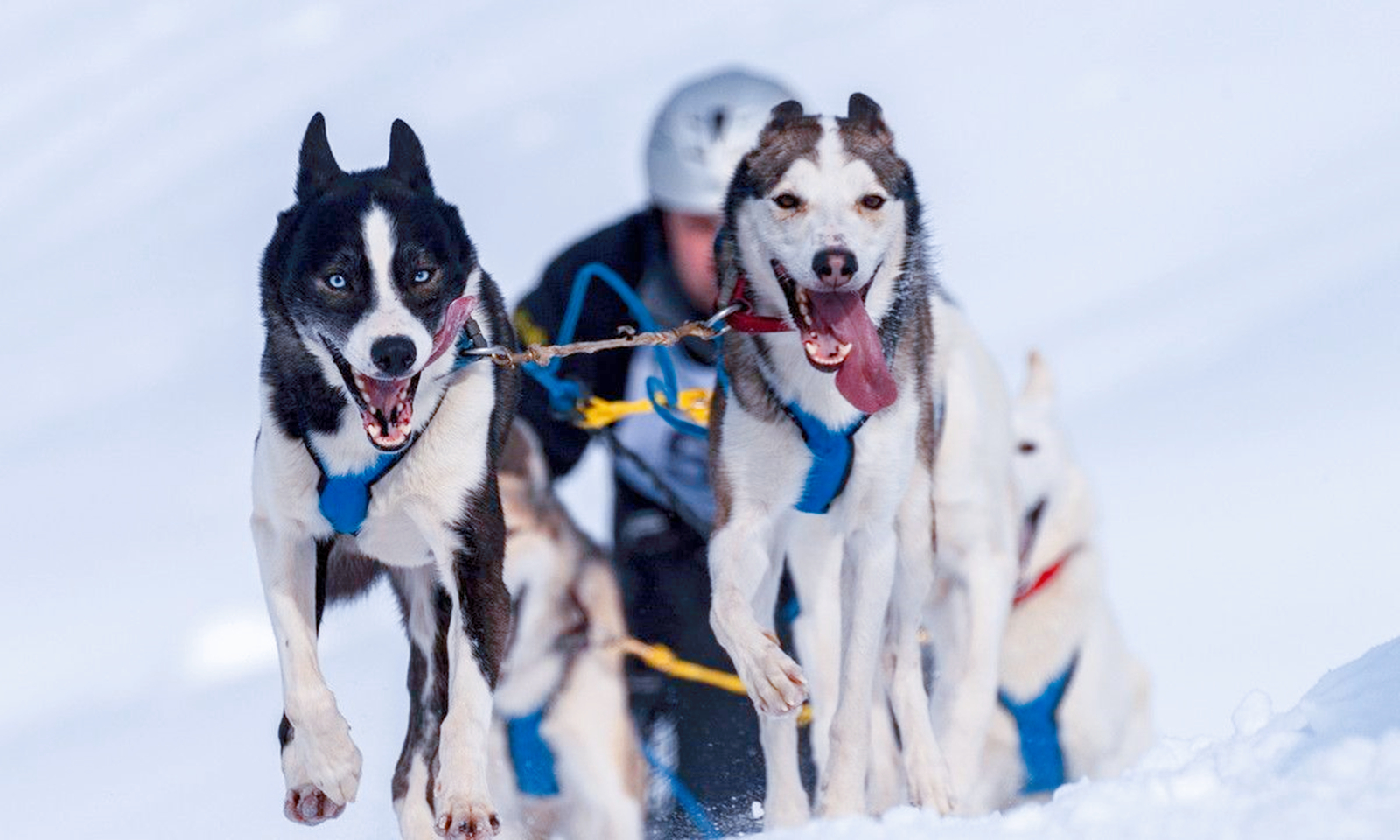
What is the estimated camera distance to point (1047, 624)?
5477mm

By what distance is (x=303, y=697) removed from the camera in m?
3.00

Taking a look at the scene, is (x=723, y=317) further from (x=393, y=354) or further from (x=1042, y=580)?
(x=1042, y=580)

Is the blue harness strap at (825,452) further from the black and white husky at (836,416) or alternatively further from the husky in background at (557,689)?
the husky in background at (557,689)

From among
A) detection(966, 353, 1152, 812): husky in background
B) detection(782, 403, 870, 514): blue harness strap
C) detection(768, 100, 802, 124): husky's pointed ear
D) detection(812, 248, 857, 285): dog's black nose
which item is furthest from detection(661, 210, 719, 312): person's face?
detection(812, 248, 857, 285): dog's black nose

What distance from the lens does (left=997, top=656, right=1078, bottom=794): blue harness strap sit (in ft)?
17.7

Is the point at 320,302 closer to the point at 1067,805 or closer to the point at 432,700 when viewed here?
the point at 432,700

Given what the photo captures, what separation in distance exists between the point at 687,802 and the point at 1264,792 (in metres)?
2.60

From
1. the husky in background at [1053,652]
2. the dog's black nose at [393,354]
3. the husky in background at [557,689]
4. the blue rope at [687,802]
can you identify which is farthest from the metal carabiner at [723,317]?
the husky in background at [1053,652]

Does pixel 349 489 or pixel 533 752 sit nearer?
pixel 349 489

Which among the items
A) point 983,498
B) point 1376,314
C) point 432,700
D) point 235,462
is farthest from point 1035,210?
point 432,700

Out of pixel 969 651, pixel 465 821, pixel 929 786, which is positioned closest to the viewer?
pixel 465 821

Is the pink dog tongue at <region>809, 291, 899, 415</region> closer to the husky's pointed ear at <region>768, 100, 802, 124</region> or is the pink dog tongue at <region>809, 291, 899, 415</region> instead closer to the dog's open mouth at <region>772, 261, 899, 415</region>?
the dog's open mouth at <region>772, 261, 899, 415</region>

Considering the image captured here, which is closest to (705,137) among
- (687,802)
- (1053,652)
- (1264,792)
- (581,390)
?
(581,390)

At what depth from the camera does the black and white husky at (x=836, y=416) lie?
335cm
